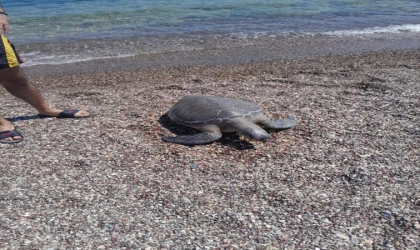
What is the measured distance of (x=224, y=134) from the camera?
16.6 ft

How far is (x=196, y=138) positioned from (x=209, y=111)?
1.47 ft

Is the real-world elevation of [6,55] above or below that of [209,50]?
above

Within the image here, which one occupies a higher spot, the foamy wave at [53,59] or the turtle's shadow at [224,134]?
the turtle's shadow at [224,134]

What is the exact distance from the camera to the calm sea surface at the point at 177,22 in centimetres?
1228

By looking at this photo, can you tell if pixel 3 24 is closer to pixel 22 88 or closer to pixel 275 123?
pixel 22 88

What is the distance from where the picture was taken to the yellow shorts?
4.68 metres

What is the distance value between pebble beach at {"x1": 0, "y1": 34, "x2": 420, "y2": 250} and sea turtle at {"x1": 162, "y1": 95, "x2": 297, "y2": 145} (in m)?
0.13

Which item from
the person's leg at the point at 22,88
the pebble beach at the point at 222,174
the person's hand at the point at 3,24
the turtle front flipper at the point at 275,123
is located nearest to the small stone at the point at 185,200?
the pebble beach at the point at 222,174

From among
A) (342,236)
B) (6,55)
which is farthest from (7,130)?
(342,236)

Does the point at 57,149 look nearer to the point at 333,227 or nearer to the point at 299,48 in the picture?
the point at 333,227

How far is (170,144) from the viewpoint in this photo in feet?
15.5

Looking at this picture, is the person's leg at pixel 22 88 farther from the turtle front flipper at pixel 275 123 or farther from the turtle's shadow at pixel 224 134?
the turtle front flipper at pixel 275 123

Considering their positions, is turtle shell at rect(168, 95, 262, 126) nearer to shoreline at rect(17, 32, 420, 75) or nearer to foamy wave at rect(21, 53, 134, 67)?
shoreline at rect(17, 32, 420, 75)

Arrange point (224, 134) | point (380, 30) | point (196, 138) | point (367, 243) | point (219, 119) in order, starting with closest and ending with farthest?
1. point (367, 243)
2. point (196, 138)
3. point (219, 119)
4. point (224, 134)
5. point (380, 30)
